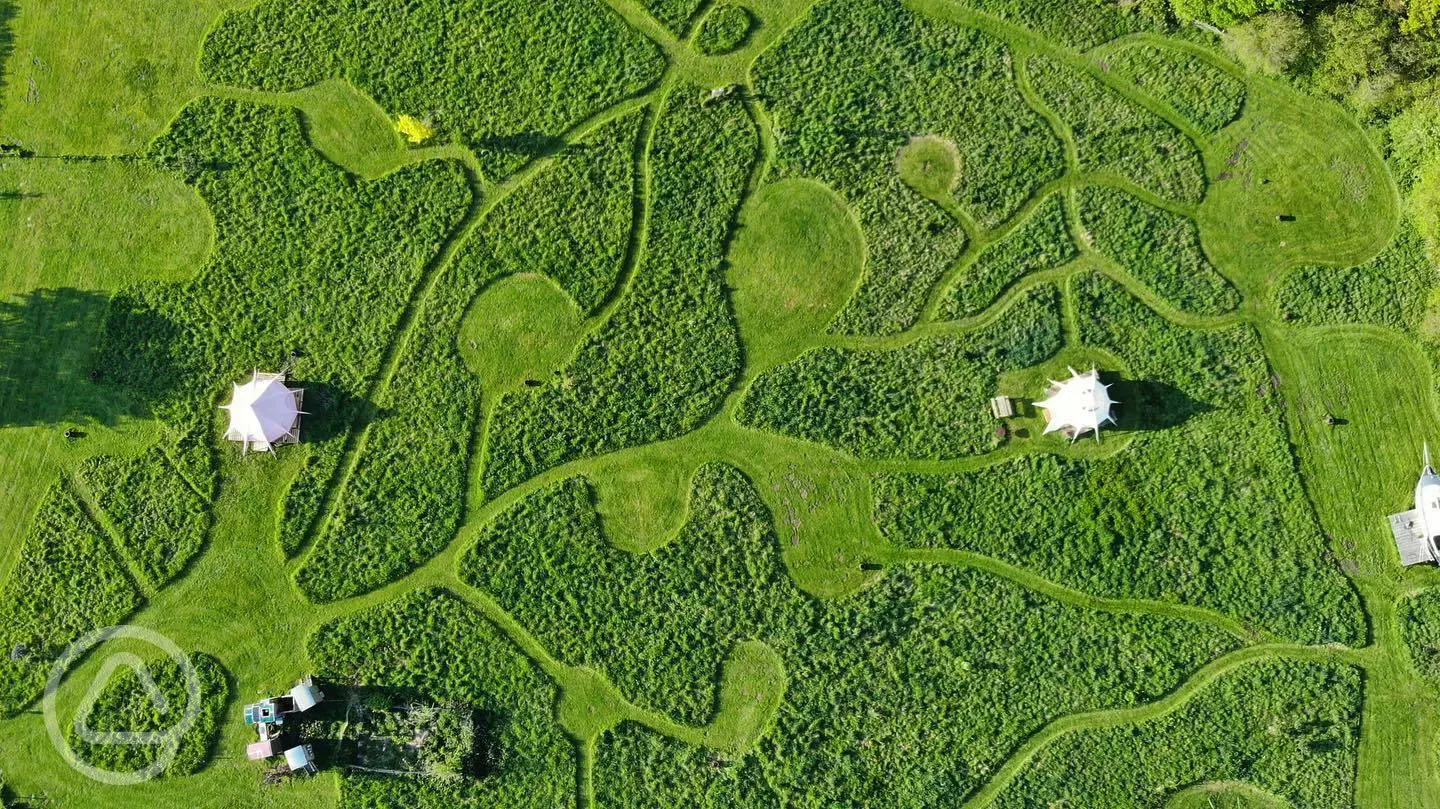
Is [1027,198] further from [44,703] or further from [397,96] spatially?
[44,703]

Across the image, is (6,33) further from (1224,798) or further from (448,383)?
(1224,798)

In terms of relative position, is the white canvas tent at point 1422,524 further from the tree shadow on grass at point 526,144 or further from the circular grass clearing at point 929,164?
the tree shadow on grass at point 526,144

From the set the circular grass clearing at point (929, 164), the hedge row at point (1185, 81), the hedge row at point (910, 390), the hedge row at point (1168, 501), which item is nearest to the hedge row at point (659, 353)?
the hedge row at point (910, 390)

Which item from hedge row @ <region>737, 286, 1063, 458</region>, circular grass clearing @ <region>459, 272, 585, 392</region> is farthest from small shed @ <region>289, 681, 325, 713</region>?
hedge row @ <region>737, 286, 1063, 458</region>

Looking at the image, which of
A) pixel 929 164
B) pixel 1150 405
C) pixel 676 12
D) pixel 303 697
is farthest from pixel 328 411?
pixel 1150 405

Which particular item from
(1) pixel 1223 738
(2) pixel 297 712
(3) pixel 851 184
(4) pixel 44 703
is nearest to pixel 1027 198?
(3) pixel 851 184

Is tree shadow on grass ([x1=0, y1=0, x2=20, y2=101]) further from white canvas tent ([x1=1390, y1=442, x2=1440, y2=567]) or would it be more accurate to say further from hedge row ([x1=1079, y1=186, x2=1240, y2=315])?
white canvas tent ([x1=1390, y1=442, x2=1440, y2=567])
